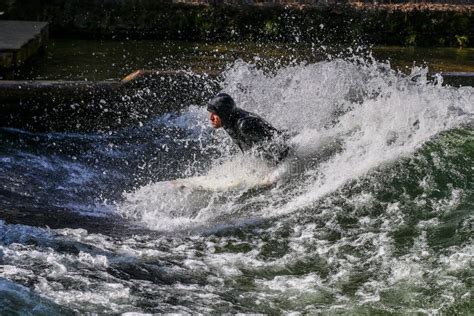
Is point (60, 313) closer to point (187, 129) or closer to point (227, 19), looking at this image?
point (187, 129)

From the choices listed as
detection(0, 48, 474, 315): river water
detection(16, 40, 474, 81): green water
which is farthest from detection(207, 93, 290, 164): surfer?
detection(16, 40, 474, 81): green water

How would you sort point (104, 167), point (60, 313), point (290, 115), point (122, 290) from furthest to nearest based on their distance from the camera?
1. point (290, 115)
2. point (104, 167)
3. point (122, 290)
4. point (60, 313)

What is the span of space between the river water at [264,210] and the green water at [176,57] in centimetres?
235

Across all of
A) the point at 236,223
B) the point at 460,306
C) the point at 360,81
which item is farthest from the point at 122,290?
the point at 360,81

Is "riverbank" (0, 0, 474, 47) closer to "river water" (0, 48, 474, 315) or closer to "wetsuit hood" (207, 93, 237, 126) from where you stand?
"river water" (0, 48, 474, 315)

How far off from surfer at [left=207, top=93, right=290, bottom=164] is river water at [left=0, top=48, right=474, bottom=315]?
230 millimetres

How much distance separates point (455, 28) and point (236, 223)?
10.9m

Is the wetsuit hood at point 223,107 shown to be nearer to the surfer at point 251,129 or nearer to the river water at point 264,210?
the surfer at point 251,129

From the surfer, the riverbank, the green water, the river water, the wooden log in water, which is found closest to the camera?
the river water

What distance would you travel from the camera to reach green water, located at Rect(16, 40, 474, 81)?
12453mm

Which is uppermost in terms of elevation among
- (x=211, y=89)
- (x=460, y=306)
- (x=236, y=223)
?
(x=211, y=89)

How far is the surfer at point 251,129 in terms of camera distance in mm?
7797

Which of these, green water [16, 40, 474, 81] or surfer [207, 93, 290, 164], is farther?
green water [16, 40, 474, 81]

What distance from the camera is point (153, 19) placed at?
1595cm
